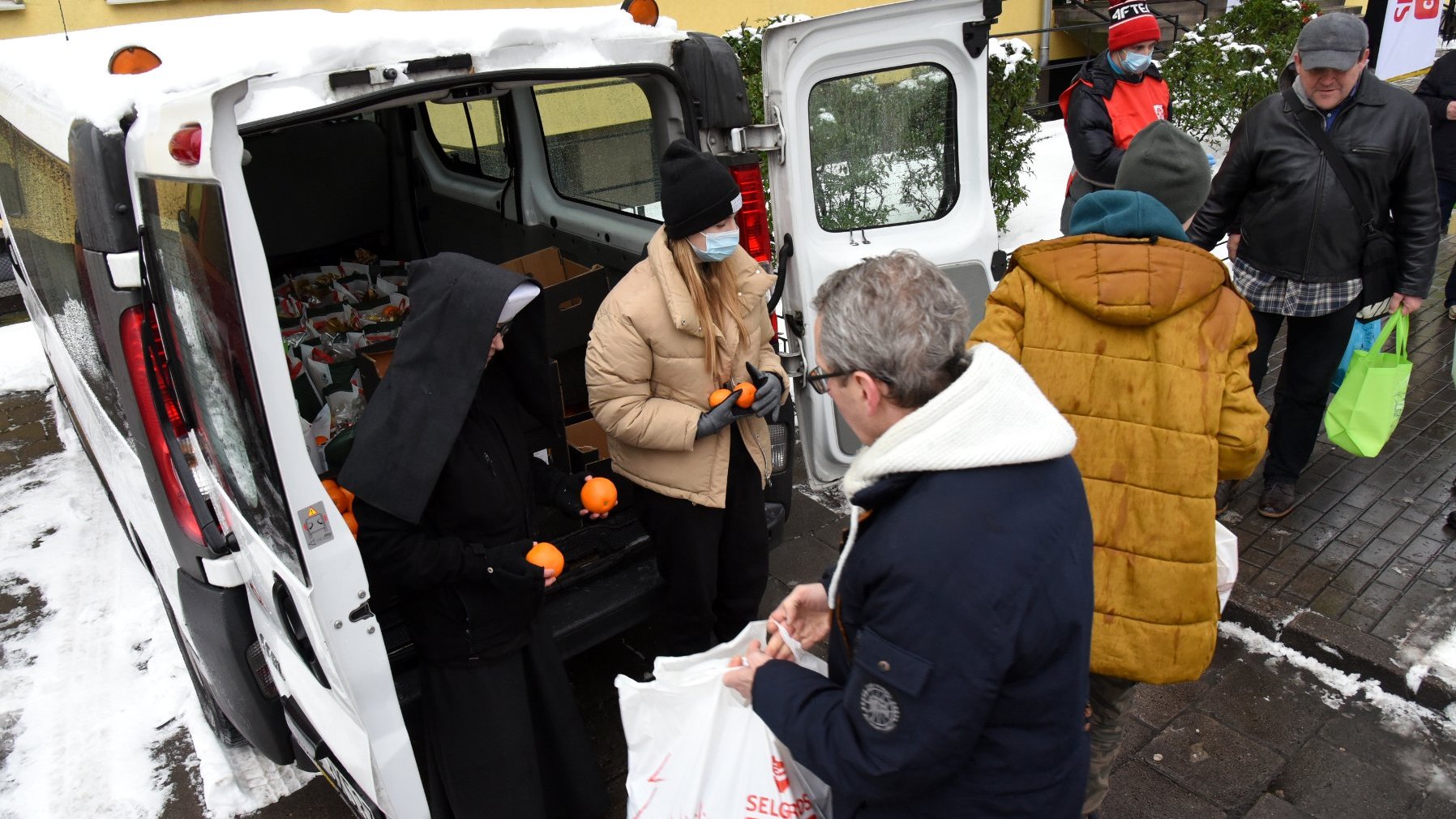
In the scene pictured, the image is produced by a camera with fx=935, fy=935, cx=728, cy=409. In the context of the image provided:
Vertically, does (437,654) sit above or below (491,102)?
below

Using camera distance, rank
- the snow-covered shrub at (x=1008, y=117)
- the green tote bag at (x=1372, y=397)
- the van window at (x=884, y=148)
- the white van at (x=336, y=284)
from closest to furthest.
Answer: the white van at (x=336, y=284) < the van window at (x=884, y=148) < the green tote bag at (x=1372, y=397) < the snow-covered shrub at (x=1008, y=117)

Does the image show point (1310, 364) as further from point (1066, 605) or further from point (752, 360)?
point (1066, 605)

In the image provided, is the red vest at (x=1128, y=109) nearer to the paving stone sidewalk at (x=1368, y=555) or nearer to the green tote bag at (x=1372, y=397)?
the green tote bag at (x=1372, y=397)

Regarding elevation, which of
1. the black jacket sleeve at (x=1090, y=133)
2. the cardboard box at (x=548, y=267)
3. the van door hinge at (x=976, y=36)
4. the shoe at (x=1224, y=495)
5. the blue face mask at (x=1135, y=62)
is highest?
the van door hinge at (x=976, y=36)

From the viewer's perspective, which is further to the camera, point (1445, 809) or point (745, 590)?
point (745, 590)

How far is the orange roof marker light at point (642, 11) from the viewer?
3.10 meters

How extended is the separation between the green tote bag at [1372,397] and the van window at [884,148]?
1894 millimetres

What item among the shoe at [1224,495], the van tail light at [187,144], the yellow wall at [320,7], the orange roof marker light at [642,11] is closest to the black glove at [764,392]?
the orange roof marker light at [642,11]

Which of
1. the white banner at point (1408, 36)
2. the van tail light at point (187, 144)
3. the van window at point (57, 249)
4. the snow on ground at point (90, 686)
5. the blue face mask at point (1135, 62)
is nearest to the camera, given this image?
the van tail light at point (187, 144)

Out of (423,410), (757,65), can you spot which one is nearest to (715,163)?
(423,410)

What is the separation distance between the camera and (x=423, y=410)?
216 centimetres

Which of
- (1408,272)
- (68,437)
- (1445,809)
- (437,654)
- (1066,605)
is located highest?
(1066,605)

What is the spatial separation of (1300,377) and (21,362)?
8.44 metres

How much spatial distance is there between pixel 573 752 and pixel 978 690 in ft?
5.52
